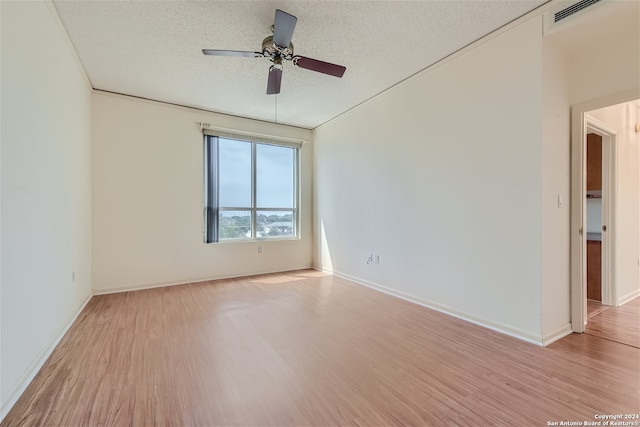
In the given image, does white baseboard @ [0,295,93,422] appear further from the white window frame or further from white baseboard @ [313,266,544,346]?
white baseboard @ [313,266,544,346]

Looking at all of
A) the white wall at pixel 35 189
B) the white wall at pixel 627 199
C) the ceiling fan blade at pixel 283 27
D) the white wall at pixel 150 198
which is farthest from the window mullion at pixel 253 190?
the white wall at pixel 627 199

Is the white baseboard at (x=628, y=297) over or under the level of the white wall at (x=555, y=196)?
under

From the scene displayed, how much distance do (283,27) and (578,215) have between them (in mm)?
2994

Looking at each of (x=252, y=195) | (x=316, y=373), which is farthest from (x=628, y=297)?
(x=252, y=195)

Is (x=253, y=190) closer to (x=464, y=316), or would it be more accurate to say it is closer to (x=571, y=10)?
(x=464, y=316)

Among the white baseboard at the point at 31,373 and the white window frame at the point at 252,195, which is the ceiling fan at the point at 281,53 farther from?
the white baseboard at the point at 31,373

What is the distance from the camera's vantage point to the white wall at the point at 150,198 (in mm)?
3842

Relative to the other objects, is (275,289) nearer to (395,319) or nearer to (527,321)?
(395,319)

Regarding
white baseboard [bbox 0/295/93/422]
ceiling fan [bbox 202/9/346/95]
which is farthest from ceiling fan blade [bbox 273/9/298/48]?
Result: white baseboard [bbox 0/295/93/422]

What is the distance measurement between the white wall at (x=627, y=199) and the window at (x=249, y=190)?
4.46 metres

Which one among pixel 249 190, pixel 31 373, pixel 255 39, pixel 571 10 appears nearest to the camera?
pixel 31 373

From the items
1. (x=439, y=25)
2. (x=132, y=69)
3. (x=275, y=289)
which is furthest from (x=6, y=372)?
(x=439, y=25)

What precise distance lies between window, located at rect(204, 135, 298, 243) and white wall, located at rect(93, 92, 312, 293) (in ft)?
0.63

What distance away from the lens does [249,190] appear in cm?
496
